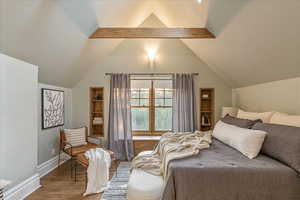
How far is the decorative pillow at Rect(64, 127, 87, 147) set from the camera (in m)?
3.59

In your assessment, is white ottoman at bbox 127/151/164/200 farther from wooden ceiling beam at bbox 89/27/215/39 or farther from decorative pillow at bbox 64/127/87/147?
wooden ceiling beam at bbox 89/27/215/39

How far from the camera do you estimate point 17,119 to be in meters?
2.42

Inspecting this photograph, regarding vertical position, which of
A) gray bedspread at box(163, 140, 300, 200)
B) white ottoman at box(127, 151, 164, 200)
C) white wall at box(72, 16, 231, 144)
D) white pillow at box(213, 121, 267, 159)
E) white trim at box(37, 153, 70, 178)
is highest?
white wall at box(72, 16, 231, 144)

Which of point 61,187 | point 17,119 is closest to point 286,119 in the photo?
point 61,187

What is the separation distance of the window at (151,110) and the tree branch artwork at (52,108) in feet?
5.53

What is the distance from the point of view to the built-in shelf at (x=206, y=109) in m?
4.55

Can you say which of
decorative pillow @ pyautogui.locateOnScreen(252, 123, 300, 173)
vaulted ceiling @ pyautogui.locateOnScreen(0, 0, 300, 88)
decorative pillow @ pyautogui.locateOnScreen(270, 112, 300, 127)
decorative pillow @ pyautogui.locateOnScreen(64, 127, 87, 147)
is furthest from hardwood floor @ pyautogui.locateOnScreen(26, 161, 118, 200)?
decorative pillow @ pyautogui.locateOnScreen(270, 112, 300, 127)

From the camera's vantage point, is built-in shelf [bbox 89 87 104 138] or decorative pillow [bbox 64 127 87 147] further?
built-in shelf [bbox 89 87 104 138]

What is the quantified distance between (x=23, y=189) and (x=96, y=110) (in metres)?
2.40

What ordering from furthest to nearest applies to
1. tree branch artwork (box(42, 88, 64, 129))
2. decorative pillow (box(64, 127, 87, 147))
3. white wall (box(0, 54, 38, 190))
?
decorative pillow (box(64, 127, 87, 147)) < tree branch artwork (box(42, 88, 64, 129)) < white wall (box(0, 54, 38, 190))

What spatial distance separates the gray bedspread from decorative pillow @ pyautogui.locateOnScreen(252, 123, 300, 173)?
9cm

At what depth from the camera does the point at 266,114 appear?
2721 mm

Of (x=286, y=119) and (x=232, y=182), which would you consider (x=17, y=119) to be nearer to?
(x=232, y=182)

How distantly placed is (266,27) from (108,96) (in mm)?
3458
